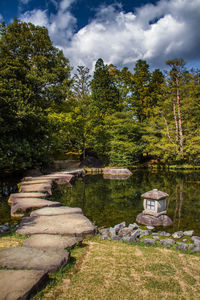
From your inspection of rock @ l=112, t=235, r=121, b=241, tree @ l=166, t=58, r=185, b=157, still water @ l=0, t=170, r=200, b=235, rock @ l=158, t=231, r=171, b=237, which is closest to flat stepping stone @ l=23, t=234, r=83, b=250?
rock @ l=112, t=235, r=121, b=241

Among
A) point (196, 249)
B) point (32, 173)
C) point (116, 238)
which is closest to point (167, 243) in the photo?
point (196, 249)

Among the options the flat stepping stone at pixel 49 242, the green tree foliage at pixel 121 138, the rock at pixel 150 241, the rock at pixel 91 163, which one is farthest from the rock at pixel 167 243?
the rock at pixel 91 163

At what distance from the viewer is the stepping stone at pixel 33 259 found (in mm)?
2545

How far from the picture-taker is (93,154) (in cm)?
2342

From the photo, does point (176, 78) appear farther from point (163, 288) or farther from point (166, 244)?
point (163, 288)

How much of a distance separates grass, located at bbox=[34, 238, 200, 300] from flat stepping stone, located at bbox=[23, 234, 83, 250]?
18 centimetres

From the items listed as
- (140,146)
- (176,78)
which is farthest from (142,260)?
(140,146)

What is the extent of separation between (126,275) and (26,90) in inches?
548

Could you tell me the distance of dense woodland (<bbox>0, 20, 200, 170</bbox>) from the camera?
12.8m

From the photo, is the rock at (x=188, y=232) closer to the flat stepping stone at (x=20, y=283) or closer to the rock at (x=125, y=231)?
the rock at (x=125, y=231)

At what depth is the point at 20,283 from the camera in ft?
6.95

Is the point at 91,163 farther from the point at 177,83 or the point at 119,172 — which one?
the point at 177,83

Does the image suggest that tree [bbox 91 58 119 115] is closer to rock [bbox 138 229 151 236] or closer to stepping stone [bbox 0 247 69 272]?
rock [bbox 138 229 151 236]

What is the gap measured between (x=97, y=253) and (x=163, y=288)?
1.35 metres
